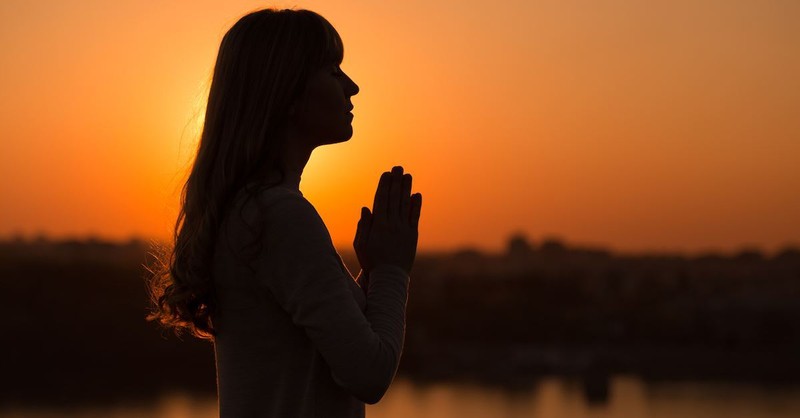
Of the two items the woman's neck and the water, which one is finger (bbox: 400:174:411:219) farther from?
the water

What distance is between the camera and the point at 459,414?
130 ft

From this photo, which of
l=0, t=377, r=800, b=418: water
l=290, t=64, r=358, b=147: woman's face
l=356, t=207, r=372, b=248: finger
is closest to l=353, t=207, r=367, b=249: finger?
l=356, t=207, r=372, b=248: finger

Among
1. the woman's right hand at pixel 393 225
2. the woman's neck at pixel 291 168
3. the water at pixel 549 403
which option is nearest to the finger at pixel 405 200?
the woman's right hand at pixel 393 225

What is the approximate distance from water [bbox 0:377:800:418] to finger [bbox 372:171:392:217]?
36.2 metres

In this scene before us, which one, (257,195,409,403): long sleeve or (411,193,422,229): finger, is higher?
(411,193,422,229): finger

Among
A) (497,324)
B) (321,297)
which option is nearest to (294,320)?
(321,297)

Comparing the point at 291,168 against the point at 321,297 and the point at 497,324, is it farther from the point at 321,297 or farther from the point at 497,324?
the point at 497,324

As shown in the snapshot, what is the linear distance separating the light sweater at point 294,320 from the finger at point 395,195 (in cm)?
8

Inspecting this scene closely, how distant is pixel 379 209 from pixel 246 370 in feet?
0.78

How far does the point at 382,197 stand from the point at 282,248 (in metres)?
0.19

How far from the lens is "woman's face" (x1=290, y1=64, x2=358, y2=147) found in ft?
4.20

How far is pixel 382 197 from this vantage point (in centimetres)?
132

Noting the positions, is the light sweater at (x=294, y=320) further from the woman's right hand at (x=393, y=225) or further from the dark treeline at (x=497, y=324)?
the dark treeline at (x=497, y=324)

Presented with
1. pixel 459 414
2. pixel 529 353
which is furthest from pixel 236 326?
pixel 529 353
